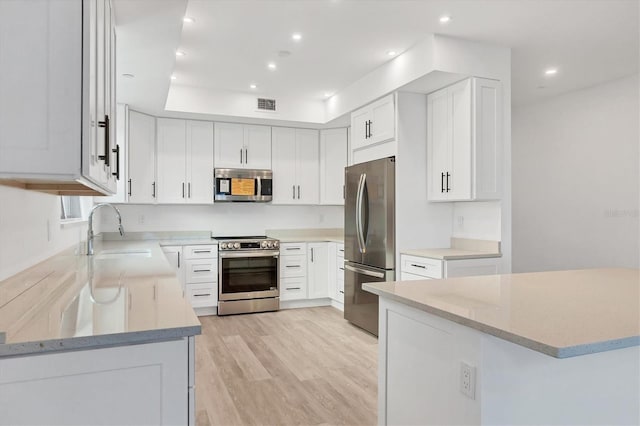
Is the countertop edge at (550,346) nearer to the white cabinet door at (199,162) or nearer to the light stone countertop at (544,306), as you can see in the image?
the light stone countertop at (544,306)

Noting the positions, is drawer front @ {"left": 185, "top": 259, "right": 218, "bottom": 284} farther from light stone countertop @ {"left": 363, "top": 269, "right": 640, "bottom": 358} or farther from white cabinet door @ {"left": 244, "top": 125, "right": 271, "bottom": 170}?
light stone countertop @ {"left": 363, "top": 269, "right": 640, "bottom": 358}

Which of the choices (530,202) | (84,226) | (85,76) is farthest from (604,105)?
(84,226)

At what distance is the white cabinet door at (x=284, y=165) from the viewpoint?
571 cm

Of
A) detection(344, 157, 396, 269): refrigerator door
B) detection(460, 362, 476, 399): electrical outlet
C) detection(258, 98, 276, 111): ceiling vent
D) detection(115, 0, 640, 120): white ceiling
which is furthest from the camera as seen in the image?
detection(258, 98, 276, 111): ceiling vent

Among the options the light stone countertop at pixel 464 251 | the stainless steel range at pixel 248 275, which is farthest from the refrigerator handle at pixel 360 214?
the stainless steel range at pixel 248 275

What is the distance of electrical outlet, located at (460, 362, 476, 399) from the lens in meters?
1.42

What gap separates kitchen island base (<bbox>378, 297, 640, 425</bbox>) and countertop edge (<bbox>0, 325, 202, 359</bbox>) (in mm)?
920

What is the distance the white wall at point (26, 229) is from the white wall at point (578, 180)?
5.17 metres

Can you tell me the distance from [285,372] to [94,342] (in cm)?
233

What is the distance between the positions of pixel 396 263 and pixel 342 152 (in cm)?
223

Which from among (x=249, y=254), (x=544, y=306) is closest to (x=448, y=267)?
(x=544, y=306)

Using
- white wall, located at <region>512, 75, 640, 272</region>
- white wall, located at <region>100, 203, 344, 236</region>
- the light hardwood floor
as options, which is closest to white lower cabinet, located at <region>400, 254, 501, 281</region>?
the light hardwood floor

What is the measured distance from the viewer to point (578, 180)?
16.1ft

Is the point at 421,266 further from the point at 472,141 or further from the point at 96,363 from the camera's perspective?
the point at 96,363
